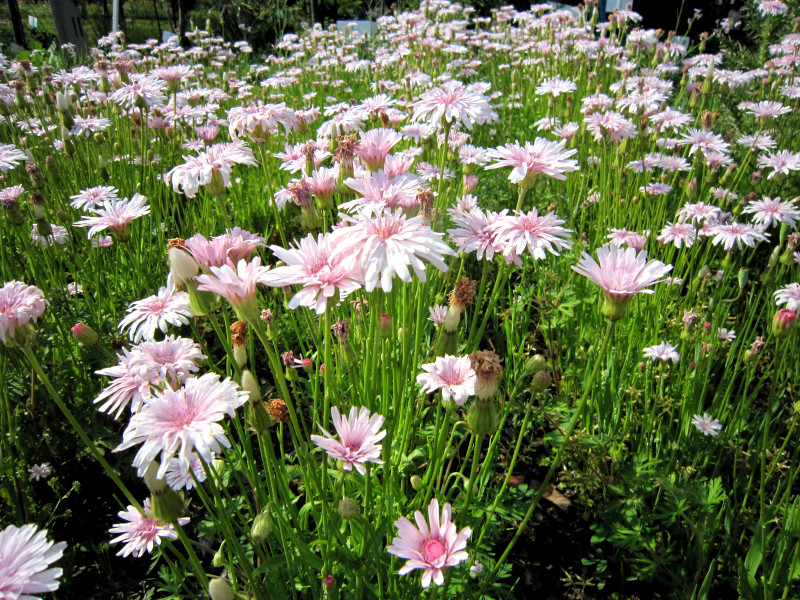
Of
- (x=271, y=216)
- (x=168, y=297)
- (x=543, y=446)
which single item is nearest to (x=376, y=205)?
(x=168, y=297)

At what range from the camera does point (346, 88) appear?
277 inches

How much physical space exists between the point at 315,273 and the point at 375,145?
77 centimetres

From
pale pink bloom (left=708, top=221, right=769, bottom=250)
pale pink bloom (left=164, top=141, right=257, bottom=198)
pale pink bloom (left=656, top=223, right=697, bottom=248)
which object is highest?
pale pink bloom (left=164, top=141, right=257, bottom=198)

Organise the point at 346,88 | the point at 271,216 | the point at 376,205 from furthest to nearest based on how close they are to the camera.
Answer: the point at 346,88 → the point at 271,216 → the point at 376,205

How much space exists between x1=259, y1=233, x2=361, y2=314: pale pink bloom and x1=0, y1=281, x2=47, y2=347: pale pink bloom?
696 millimetres

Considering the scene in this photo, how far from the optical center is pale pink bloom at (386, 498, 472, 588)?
1.13 metres

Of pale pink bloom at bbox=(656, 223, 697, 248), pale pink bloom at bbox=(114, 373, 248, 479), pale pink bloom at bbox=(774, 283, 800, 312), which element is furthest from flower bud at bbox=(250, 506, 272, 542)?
pale pink bloom at bbox=(656, 223, 697, 248)

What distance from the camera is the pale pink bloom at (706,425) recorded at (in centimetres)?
212

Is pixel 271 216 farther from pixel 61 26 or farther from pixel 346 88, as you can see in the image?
pixel 61 26

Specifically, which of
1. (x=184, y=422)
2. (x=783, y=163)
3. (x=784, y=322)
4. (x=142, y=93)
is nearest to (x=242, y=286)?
(x=184, y=422)

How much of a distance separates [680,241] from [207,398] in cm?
249

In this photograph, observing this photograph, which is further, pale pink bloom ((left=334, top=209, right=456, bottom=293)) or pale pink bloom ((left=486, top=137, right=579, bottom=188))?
pale pink bloom ((left=486, top=137, right=579, bottom=188))

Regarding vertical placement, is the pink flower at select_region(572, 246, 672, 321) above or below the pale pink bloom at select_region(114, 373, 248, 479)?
above

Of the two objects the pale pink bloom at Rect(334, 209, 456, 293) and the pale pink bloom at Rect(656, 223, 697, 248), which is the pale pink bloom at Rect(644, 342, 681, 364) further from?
the pale pink bloom at Rect(334, 209, 456, 293)
